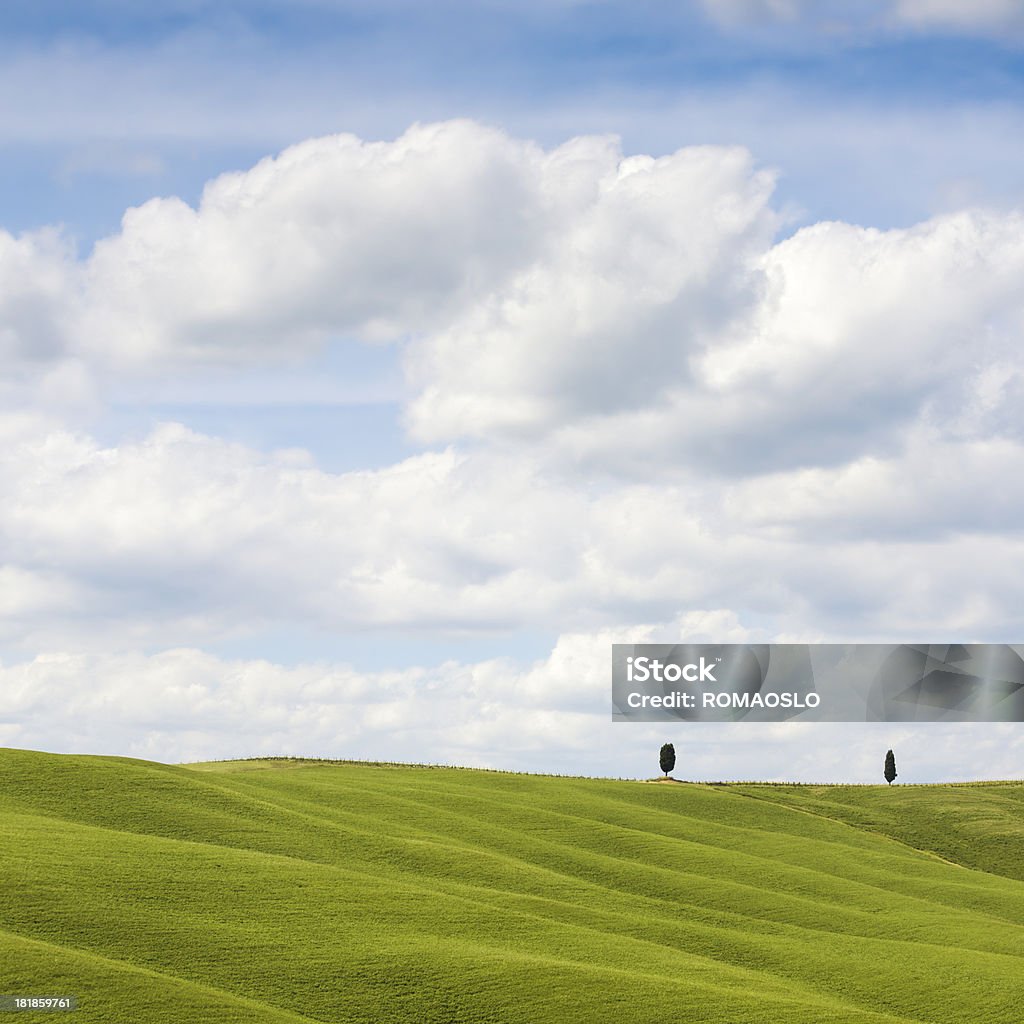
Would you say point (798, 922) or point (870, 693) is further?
point (870, 693)

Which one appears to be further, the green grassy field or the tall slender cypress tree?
the tall slender cypress tree

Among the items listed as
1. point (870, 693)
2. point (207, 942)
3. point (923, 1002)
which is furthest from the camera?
point (870, 693)

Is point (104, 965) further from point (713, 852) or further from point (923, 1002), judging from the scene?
point (713, 852)

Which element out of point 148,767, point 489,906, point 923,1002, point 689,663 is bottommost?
point 923,1002

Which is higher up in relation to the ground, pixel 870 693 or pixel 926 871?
Answer: pixel 870 693

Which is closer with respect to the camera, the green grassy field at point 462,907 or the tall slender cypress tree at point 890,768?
the green grassy field at point 462,907

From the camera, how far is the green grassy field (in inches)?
1900

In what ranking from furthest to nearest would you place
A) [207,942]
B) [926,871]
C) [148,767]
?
[926,871] → [148,767] → [207,942]

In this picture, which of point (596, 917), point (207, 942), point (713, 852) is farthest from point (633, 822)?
point (207, 942)

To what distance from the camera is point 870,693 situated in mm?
122938

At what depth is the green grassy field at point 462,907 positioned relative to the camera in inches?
1900

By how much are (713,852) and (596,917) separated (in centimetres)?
2482

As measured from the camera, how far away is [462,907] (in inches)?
2392

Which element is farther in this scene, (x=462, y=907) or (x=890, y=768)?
(x=890, y=768)
